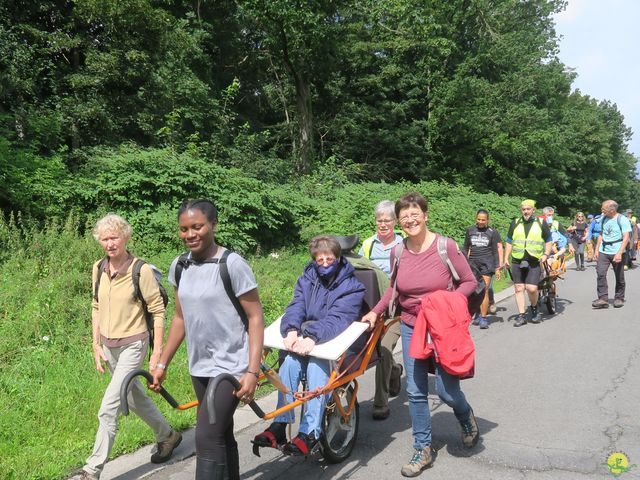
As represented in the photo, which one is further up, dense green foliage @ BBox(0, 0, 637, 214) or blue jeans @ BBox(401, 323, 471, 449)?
dense green foliage @ BBox(0, 0, 637, 214)

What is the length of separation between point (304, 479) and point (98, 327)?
183cm

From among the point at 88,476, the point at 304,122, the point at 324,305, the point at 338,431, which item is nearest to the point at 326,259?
the point at 324,305

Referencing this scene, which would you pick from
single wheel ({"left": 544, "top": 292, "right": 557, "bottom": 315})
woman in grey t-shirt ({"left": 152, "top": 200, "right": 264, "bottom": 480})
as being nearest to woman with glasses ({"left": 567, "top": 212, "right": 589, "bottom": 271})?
single wheel ({"left": 544, "top": 292, "right": 557, "bottom": 315})

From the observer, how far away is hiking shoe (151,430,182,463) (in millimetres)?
4059

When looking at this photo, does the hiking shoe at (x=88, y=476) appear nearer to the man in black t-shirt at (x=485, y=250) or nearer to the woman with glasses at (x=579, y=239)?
the man in black t-shirt at (x=485, y=250)

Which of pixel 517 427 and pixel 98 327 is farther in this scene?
pixel 517 427

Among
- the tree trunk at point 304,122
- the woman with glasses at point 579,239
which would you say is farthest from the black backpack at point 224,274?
the tree trunk at point 304,122

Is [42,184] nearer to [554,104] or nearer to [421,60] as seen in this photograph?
[421,60]

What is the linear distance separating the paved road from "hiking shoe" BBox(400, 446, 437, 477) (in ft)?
0.22

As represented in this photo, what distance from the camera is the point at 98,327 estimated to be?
396cm

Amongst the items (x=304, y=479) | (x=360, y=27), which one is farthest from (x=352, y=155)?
(x=304, y=479)

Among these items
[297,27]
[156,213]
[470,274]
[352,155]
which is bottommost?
[470,274]

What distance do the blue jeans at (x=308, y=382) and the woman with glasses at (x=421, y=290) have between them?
0.53 meters

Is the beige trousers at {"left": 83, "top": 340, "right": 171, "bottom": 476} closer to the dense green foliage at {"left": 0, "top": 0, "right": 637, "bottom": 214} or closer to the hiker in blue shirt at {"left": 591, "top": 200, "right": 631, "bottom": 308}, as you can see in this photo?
the dense green foliage at {"left": 0, "top": 0, "right": 637, "bottom": 214}
